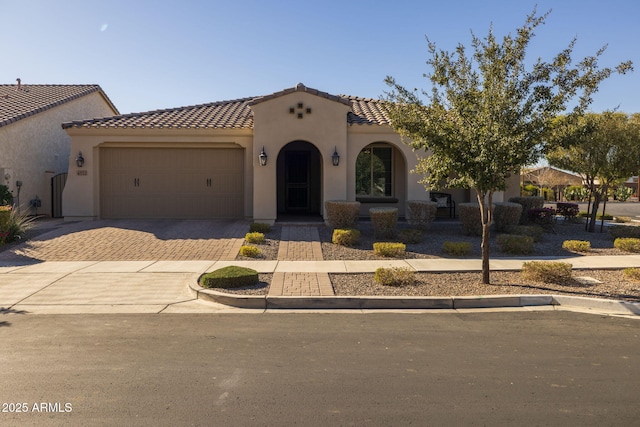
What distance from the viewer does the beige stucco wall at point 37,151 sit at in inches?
669

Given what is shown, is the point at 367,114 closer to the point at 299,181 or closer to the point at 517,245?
the point at 299,181

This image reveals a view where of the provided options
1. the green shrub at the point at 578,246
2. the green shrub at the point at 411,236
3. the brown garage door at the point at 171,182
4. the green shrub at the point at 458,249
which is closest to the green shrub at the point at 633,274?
the green shrub at the point at 578,246

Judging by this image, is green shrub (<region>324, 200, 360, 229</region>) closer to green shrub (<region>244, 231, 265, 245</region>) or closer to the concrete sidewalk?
green shrub (<region>244, 231, 265, 245</region>)

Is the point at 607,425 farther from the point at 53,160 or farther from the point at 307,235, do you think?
the point at 53,160

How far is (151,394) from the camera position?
407 cm

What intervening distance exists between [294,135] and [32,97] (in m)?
14.2

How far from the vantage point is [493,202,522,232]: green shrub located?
1414cm

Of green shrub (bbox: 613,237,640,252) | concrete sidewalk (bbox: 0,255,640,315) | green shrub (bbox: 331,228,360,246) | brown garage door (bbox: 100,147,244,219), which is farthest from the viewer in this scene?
brown garage door (bbox: 100,147,244,219)

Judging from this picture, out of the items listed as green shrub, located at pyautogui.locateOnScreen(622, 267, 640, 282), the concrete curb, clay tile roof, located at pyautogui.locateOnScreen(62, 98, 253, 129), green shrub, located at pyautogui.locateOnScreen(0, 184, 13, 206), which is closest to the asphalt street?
the concrete curb

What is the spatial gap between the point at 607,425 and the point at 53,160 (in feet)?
71.7

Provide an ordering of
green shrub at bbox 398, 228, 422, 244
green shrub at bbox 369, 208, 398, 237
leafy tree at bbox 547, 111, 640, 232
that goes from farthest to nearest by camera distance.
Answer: leafy tree at bbox 547, 111, 640, 232 → green shrub at bbox 369, 208, 398, 237 → green shrub at bbox 398, 228, 422, 244

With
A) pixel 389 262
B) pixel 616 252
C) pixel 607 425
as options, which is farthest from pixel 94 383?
pixel 616 252

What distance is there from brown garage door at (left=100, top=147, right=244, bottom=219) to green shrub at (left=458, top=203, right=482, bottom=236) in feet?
25.3

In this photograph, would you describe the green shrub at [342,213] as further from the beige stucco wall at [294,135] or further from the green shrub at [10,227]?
the green shrub at [10,227]
